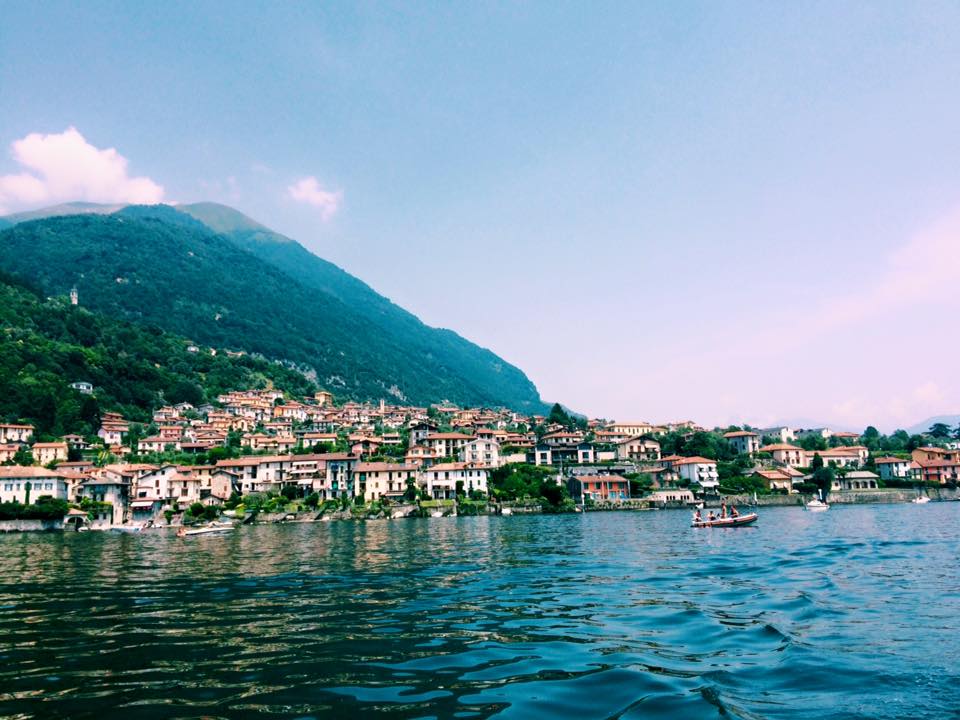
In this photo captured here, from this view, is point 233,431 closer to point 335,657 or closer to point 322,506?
point 322,506

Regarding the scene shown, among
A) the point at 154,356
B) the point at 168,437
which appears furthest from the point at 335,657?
the point at 154,356

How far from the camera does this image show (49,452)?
4220 inches

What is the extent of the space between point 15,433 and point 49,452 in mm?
14232

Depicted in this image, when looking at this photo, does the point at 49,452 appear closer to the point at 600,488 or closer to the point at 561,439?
the point at 600,488

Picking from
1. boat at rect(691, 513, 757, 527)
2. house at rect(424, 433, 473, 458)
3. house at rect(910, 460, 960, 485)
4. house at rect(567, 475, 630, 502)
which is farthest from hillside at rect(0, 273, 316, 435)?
house at rect(910, 460, 960, 485)

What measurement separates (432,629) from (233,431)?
494ft

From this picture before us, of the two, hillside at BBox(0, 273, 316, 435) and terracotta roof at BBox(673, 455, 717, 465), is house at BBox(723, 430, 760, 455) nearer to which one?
terracotta roof at BBox(673, 455, 717, 465)

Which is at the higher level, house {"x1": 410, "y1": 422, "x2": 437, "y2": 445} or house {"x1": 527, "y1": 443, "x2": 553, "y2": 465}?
house {"x1": 410, "y1": 422, "x2": 437, "y2": 445}

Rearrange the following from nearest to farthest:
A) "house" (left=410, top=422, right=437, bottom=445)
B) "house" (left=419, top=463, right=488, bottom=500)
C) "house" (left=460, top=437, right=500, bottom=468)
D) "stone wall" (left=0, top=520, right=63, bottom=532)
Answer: "stone wall" (left=0, top=520, right=63, bottom=532) → "house" (left=419, top=463, right=488, bottom=500) → "house" (left=460, top=437, right=500, bottom=468) → "house" (left=410, top=422, right=437, bottom=445)

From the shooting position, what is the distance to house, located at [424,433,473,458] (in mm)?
126037

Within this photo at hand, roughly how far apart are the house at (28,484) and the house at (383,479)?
41973 millimetres

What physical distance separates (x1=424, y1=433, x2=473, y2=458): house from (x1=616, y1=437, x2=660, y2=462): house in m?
33.4

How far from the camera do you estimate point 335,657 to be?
11523 mm

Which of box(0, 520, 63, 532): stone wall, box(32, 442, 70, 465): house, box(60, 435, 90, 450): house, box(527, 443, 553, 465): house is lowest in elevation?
box(0, 520, 63, 532): stone wall
